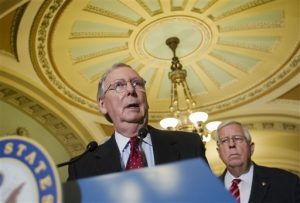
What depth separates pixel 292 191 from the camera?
2143 millimetres

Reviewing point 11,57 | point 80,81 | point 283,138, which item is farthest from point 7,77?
point 283,138

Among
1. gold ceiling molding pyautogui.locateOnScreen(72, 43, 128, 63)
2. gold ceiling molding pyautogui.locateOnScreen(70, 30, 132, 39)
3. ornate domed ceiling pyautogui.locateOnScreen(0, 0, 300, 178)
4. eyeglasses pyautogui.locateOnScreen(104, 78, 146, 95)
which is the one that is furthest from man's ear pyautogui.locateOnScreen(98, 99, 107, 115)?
gold ceiling molding pyautogui.locateOnScreen(72, 43, 128, 63)

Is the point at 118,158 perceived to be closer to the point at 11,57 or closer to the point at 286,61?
the point at 11,57

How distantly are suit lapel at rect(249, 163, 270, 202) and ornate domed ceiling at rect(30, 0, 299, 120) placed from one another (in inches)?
141

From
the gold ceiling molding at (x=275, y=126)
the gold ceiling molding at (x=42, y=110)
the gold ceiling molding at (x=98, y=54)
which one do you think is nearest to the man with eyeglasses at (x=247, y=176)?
the gold ceiling molding at (x=98, y=54)

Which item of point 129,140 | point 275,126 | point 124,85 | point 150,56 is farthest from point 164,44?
point 129,140

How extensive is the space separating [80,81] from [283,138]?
17.2 ft

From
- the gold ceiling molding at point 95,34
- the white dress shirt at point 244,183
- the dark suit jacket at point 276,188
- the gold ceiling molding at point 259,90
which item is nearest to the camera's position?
the dark suit jacket at point 276,188

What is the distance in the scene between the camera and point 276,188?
2180 mm

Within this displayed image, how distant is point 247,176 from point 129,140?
41.6 inches

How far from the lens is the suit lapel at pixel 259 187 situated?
2174 millimetres

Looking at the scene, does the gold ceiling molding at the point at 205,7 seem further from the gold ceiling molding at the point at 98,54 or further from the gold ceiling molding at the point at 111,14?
the gold ceiling molding at the point at 98,54

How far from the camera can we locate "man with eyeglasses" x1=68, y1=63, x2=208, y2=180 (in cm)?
147

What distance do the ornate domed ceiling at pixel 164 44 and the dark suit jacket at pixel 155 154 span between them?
3.87m
